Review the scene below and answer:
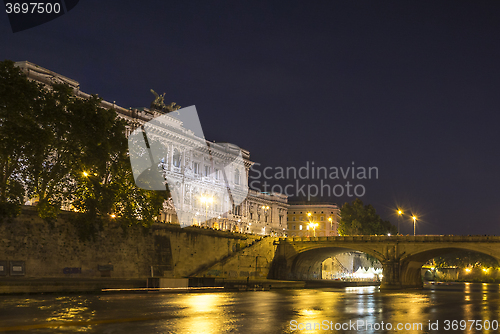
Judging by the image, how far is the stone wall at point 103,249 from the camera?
1929 inches

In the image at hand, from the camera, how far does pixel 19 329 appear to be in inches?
731

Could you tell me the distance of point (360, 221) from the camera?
12788 centimetres

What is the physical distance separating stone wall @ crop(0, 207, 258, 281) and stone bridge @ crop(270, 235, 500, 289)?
17.0m

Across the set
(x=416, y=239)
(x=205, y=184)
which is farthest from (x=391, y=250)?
(x=205, y=184)

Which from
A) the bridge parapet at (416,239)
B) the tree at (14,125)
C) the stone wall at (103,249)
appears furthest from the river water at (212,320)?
the bridge parapet at (416,239)

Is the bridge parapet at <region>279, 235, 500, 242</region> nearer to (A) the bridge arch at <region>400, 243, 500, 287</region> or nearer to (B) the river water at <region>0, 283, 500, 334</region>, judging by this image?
(A) the bridge arch at <region>400, 243, 500, 287</region>

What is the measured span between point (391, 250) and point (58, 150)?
5288 centimetres

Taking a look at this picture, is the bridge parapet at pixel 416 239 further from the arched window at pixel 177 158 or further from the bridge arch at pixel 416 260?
the arched window at pixel 177 158

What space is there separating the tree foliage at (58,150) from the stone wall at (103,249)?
2.57m

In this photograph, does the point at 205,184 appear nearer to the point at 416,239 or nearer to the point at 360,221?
A: the point at 360,221

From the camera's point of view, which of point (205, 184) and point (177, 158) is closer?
point (177, 158)

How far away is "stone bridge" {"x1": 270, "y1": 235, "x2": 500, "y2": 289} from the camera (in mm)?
75856

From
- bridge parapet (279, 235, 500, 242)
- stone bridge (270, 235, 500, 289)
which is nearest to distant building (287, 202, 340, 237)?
stone bridge (270, 235, 500, 289)

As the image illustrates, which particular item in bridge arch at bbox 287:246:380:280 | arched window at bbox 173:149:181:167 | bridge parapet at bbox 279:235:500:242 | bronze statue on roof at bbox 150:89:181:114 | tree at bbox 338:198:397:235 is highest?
bronze statue on roof at bbox 150:89:181:114
